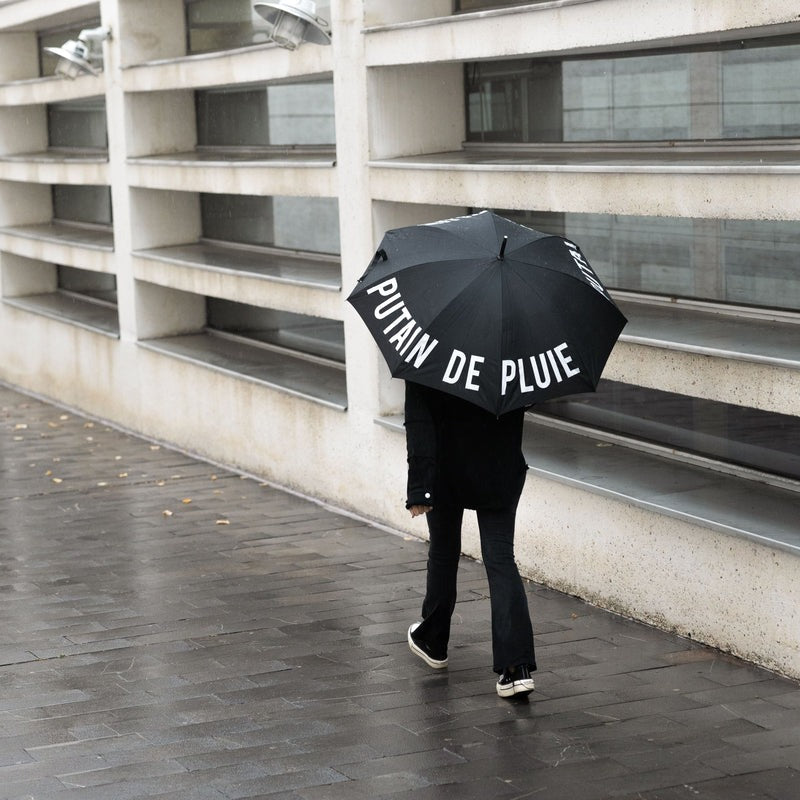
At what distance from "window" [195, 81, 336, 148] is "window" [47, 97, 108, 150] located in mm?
3075

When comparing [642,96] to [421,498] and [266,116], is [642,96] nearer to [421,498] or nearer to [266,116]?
[421,498]

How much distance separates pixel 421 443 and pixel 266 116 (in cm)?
719

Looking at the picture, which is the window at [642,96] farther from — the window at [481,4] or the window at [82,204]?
the window at [82,204]

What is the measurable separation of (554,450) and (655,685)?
240 centimetres

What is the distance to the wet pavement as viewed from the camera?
18.8ft

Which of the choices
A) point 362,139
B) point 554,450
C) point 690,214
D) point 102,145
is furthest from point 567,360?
point 102,145

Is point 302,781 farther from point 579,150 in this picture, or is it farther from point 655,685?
A: point 579,150

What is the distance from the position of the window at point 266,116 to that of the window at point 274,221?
19.2 inches

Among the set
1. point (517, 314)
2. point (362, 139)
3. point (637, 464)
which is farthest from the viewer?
point (362, 139)

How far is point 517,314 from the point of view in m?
6.17

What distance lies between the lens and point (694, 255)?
8336 millimetres

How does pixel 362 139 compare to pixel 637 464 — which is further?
pixel 362 139

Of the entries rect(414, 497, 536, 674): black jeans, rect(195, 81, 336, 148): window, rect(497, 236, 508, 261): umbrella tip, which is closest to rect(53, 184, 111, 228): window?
rect(195, 81, 336, 148): window

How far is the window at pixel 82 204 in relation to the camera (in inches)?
677
